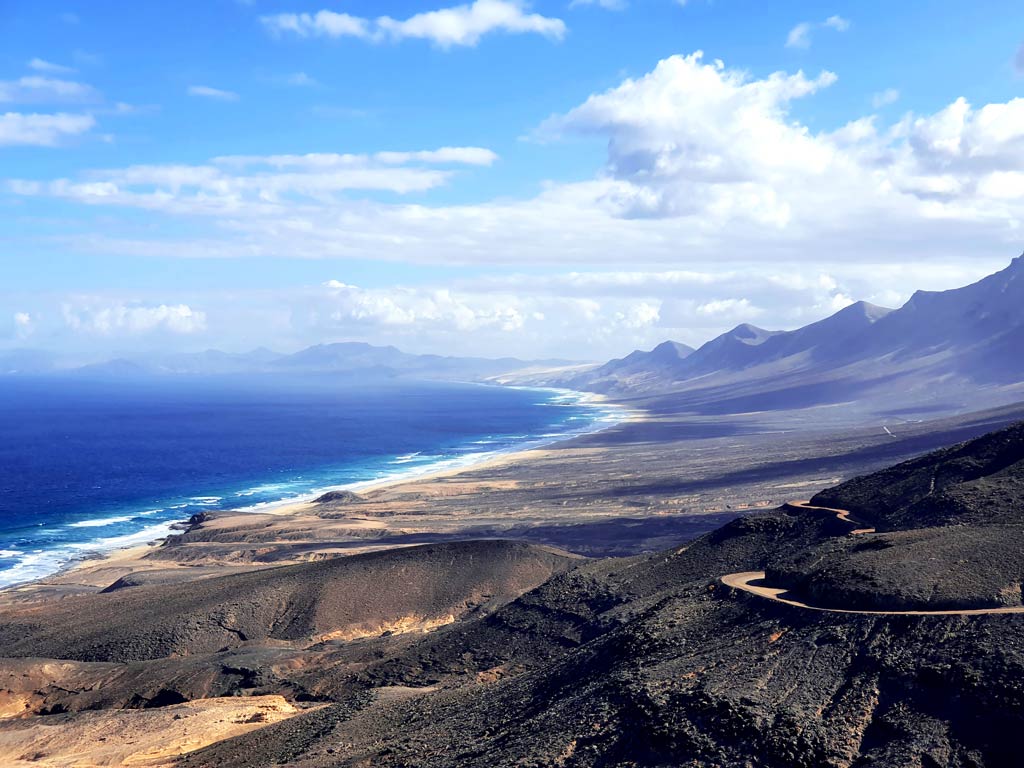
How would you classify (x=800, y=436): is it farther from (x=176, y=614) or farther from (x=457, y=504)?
(x=176, y=614)

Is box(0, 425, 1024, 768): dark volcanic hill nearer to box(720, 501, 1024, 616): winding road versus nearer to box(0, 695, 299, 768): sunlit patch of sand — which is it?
box(720, 501, 1024, 616): winding road

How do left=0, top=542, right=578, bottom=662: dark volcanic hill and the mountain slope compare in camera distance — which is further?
left=0, top=542, right=578, bottom=662: dark volcanic hill

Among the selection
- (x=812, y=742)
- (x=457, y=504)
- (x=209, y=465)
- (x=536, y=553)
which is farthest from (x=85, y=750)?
(x=209, y=465)

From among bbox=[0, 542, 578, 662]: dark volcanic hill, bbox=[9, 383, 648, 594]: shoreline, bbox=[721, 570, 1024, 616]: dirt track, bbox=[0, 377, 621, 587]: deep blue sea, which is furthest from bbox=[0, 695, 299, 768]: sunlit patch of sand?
bbox=[0, 377, 621, 587]: deep blue sea

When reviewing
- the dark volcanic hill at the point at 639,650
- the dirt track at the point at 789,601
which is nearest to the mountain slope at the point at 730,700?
the dark volcanic hill at the point at 639,650

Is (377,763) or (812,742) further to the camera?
(377,763)

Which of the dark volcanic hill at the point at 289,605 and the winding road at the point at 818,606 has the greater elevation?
the winding road at the point at 818,606

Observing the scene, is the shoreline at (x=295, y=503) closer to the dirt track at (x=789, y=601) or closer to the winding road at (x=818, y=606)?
the dirt track at (x=789, y=601)

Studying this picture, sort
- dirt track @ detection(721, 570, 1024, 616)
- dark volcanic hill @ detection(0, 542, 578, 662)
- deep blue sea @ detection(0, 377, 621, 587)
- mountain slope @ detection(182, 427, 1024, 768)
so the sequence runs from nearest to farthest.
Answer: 1. mountain slope @ detection(182, 427, 1024, 768)
2. dirt track @ detection(721, 570, 1024, 616)
3. dark volcanic hill @ detection(0, 542, 578, 662)
4. deep blue sea @ detection(0, 377, 621, 587)
